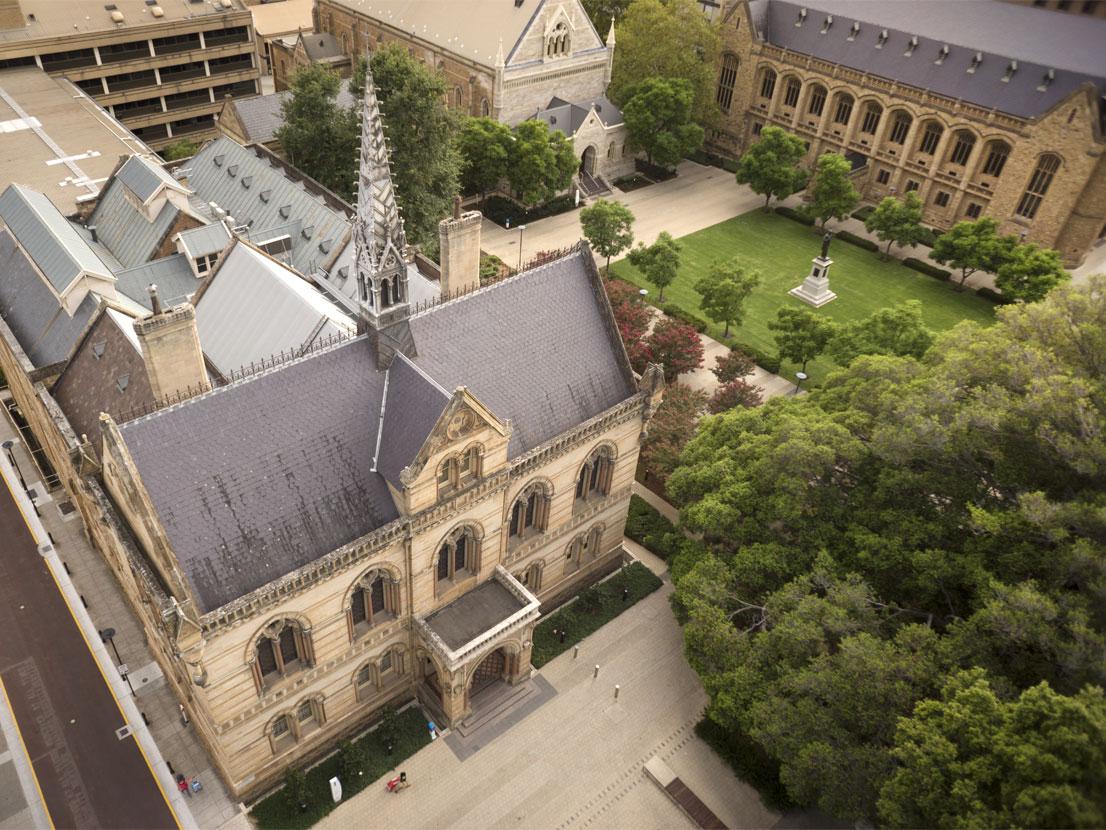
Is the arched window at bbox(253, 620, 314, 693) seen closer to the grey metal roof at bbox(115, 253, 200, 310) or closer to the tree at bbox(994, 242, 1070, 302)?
the grey metal roof at bbox(115, 253, 200, 310)

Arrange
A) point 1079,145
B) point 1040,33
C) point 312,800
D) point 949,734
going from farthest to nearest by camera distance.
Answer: point 1040,33 < point 1079,145 < point 312,800 < point 949,734

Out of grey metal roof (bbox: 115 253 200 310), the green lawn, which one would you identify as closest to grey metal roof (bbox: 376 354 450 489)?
grey metal roof (bbox: 115 253 200 310)

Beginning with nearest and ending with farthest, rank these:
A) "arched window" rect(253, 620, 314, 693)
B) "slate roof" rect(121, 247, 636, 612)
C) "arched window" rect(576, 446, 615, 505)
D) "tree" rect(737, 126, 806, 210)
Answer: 1. "slate roof" rect(121, 247, 636, 612)
2. "arched window" rect(253, 620, 314, 693)
3. "arched window" rect(576, 446, 615, 505)
4. "tree" rect(737, 126, 806, 210)

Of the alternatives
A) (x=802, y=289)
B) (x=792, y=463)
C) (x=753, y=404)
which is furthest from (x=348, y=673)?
(x=802, y=289)

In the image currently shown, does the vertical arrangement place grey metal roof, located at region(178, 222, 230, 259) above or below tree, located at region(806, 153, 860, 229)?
above

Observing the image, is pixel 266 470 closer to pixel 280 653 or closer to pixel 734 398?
pixel 280 653

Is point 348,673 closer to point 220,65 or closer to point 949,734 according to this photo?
point 949,734
